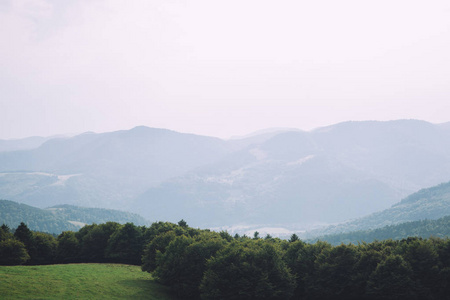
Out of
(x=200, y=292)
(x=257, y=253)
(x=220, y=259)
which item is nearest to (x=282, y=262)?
(x=257, y=253)

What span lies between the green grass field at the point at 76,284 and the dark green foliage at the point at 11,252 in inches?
649

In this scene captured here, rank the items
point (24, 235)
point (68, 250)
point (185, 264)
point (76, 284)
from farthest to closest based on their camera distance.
A: point (68, 250) → point (24, 235) → point (185, 264) → point (76, 284)

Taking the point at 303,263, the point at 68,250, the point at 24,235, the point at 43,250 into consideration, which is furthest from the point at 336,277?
the point at 24,235

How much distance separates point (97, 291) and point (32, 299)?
13.7 metres

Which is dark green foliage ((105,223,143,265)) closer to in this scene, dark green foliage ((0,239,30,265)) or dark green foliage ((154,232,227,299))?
dark green foliage ((0,239,30,265))

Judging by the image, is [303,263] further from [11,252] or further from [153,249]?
[11,252]

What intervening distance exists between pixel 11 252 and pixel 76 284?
112 ft

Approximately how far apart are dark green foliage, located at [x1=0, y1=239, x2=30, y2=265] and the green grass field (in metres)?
16.5

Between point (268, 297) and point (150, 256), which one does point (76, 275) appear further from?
point (268, 297)

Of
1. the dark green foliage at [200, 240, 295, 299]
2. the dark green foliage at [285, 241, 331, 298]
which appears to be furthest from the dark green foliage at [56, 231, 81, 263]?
the dark green foliage at [285, 241, 331, 298]

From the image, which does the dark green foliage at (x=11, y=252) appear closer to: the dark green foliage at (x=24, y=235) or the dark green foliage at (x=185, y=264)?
the dark green foliage at (x=24, y=235)

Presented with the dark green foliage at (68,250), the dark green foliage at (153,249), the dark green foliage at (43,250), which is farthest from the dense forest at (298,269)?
the dark green foliage at (68,250)

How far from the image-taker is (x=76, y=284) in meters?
76.4

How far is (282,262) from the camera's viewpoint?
85.3m
